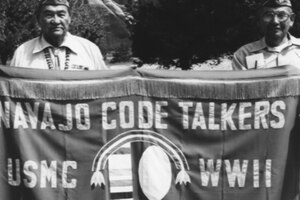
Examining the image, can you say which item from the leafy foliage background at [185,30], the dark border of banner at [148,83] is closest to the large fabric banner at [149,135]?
the dark border of banner at [148,83]

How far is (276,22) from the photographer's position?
4.86m

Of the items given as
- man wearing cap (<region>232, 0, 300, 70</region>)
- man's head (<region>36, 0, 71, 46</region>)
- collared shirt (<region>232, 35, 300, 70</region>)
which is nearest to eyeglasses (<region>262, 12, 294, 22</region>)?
man wearing cap (<region>232, 0, 300, 70</region>)

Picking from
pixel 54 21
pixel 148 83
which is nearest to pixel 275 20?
pixel 148 83

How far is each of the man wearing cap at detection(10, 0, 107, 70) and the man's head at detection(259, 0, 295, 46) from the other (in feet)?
4.18

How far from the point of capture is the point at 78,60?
5039 mm

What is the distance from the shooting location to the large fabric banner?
4.43 metres

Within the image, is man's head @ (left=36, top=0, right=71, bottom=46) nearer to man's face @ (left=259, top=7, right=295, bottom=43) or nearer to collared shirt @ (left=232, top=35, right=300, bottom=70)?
collared shirt @ (left=232, top=35, right=300, bottom=70)

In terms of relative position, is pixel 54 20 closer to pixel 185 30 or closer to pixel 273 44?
pixel 273 44

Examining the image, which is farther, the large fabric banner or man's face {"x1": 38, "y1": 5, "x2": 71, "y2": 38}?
man's face {"x1": 38, "y1": 5, "x2": 71, "y2": 38}

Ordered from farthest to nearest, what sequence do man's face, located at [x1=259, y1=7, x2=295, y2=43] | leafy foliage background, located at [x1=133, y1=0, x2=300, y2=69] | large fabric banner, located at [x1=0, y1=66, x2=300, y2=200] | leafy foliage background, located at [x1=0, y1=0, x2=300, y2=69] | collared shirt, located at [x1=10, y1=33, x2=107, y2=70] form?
1. leafy foliage background, located at [x1=133, y1=0, x2=300, y2=69]
2. leafy foliage background, located at [x1=0, y1=0, x2=300, y2=69]
3. collared shirt, located at [x1=10, y1=33, x2=107, y2=70]
4. man's face, located at [x1=259, y1=7, x2=295, y2=43]
5. large fabric banner, located at [x1=0, y1=66, x2=300, y2=200]

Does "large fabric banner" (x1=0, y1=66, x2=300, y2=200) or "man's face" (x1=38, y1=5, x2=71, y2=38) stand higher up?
"man's face" (x1=38, y1=5, x2=71, y2=38)

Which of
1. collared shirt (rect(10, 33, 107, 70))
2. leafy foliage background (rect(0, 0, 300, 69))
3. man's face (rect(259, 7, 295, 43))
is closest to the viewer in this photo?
man's face (rect(259, 7, 295, 43))

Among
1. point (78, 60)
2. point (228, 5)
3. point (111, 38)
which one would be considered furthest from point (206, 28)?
point (78, 60)

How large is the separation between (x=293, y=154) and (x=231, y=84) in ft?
1.96
